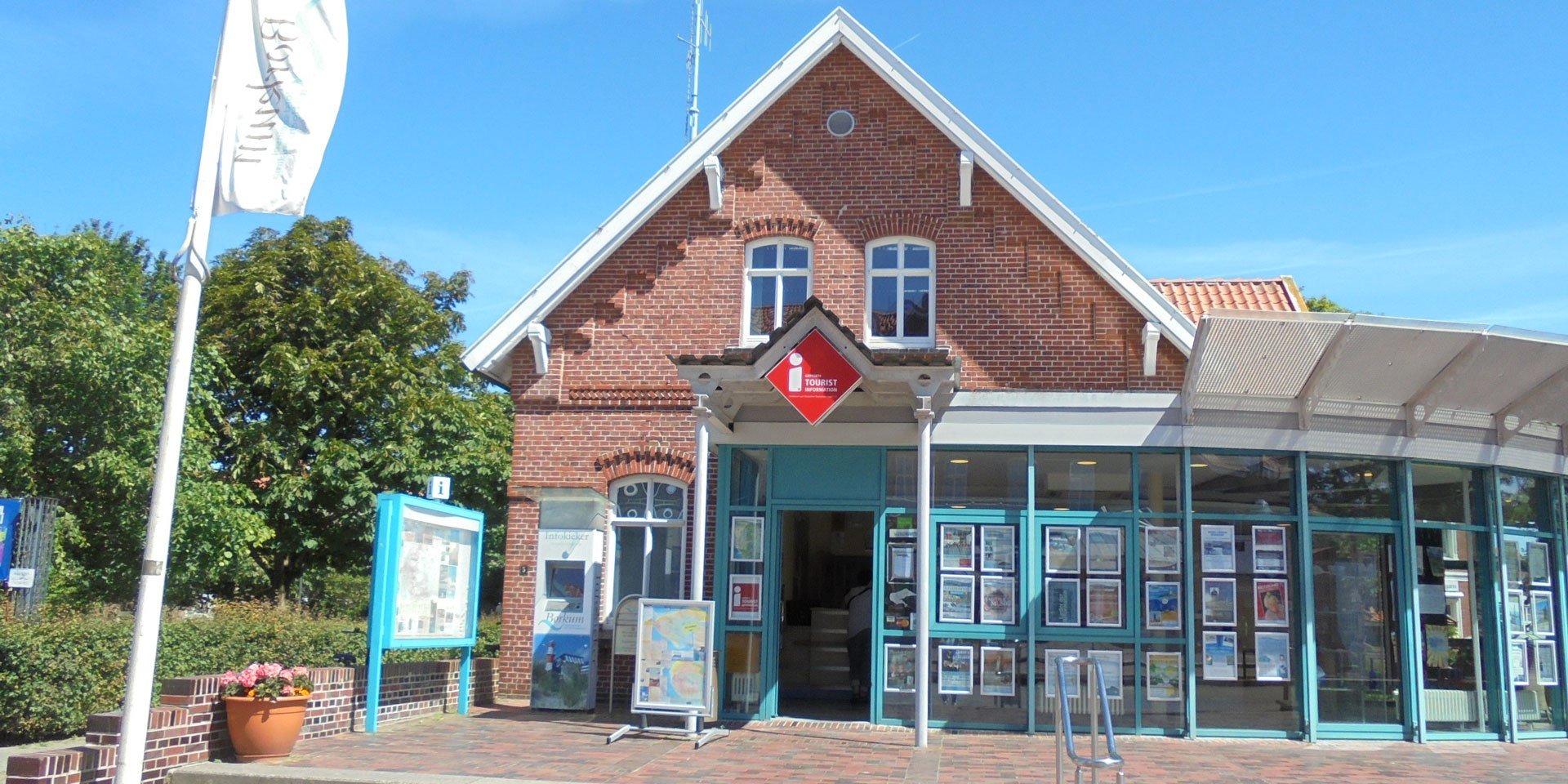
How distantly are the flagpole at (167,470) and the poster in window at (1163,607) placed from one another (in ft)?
31.0

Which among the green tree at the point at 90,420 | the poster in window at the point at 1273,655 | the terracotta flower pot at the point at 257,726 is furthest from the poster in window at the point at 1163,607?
the green tree at the point at 90,420

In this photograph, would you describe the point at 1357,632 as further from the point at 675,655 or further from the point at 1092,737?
the point at 675,655

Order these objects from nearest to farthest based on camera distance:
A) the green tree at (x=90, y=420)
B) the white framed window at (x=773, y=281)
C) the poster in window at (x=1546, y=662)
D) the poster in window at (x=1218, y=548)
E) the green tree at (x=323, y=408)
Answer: the poster in window at (x=1218, y=548), the poster in window at (x=1546, y=662), the white framed window at (x=773, y=281), the green tree at (x=90, y=420), the green tree at (x=323, y=408)

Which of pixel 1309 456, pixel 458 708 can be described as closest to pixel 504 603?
pixel 458 708

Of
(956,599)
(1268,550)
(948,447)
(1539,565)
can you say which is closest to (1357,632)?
(1268,550)

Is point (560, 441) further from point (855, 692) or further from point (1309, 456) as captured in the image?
point (1309, 456)

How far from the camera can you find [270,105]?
29.8 feet

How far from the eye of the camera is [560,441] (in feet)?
52.7

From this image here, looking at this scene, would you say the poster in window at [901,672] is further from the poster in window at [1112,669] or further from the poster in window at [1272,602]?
the poster in window at [1272,602]

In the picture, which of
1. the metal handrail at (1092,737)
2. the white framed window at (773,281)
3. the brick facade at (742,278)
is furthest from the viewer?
the white framed window at (773,281)

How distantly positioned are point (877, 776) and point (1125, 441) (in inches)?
198

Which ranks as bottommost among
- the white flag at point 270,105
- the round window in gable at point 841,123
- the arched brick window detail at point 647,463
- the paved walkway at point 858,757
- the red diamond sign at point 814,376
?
the paved walkway at point 858,757

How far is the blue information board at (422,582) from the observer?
12.1 m

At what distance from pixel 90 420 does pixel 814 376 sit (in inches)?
587
